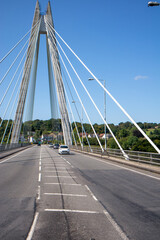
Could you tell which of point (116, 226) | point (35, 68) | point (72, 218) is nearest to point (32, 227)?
point (72, 218)

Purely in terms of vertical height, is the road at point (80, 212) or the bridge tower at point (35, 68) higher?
the bridge tower at point (35, 68)

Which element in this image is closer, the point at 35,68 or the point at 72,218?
the point at 72,218

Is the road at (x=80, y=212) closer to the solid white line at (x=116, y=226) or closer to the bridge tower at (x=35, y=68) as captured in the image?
the solid white line at (x=116, y=226)

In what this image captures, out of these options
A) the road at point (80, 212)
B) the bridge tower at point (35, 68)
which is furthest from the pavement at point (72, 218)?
the bridge tower at point (35, 68)

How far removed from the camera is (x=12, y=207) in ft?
22.5

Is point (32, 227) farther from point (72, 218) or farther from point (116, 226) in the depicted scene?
point (116, 226)

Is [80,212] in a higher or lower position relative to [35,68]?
lower

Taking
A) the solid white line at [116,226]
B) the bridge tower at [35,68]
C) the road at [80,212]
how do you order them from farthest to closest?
the bridge tower at [35,68] → the road at [80,212] → the solid white line at [116,226]

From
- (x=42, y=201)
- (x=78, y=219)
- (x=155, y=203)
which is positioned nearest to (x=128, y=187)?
(x=155, y=203)

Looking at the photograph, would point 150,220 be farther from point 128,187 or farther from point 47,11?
point 47,11

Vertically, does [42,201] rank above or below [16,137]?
below

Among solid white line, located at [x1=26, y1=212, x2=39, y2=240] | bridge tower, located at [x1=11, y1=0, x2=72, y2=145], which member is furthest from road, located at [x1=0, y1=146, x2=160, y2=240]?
bridge tower, located at [x1=11, y1=0, x2=72, y2=145]

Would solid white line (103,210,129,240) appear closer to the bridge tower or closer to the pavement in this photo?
the pavement

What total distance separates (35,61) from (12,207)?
55.3 meters
